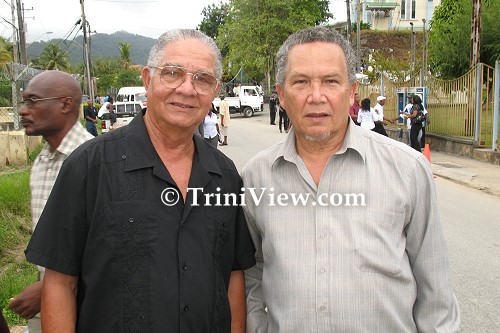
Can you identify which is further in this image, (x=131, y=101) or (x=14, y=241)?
(x=131, y=101)

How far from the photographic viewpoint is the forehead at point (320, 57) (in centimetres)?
215

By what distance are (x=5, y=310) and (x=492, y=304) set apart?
436 centimetres

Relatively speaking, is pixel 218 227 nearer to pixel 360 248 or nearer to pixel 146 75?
pixel 360 248

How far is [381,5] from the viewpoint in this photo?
6078 centimetres

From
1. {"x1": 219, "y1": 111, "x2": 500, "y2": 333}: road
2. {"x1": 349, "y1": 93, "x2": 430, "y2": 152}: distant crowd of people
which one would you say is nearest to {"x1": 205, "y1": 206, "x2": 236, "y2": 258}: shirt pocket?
{"x1": 219, "y1": 111, "x2": 500, "y2": 333}: road

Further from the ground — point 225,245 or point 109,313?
point 225,245

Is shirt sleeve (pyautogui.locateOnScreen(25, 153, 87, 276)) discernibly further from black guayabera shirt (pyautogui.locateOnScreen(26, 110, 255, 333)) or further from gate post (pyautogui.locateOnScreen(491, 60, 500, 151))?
gate post (pyautogui.locateOnScreen(491, 60, 500, 151))

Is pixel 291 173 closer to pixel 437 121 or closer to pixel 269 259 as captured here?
pixel 269 259

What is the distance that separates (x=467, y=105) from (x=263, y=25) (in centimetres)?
2854

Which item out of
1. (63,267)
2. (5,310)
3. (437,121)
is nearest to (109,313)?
(63,267)

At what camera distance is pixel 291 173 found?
7.35ft

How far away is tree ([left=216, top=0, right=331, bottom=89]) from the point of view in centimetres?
4012

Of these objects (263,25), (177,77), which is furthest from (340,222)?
(263,25)

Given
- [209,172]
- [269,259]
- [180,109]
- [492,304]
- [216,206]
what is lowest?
[492,304]
